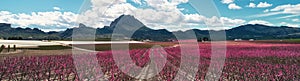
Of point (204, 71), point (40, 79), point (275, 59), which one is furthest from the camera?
point (275, 59)

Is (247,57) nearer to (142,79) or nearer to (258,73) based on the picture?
(258,73)

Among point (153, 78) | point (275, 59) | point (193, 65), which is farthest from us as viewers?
point (275, 59)

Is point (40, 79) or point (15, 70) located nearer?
point (40, 79)

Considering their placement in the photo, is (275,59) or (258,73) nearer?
(258,73)

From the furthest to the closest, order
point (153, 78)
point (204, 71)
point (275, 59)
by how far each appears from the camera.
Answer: point (275, 59)
point (204, 71)
point (153, 78)

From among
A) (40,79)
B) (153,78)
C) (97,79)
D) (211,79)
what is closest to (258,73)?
(211,79)

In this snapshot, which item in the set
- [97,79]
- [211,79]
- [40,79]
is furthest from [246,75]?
[40,79]

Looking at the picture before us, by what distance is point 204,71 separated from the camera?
14.5 metres

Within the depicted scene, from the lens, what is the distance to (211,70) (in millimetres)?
14898

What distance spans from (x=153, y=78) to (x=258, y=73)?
179 inches

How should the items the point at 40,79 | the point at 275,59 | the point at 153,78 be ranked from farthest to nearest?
the point at 275,59, the point at 153,78, the point at 40,79

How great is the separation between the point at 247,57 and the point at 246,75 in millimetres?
10348

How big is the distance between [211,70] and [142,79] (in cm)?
388

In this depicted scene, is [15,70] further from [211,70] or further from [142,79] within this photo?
[211,70]
